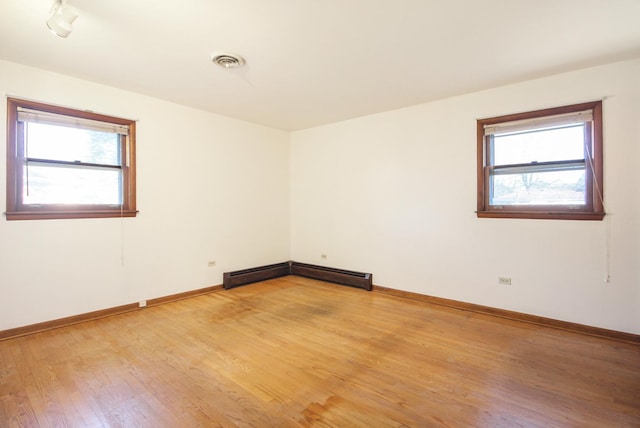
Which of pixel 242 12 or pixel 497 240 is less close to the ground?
pixel 242 12

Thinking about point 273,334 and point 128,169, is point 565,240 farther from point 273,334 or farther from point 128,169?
point 128,169

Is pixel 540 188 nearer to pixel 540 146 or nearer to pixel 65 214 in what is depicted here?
pixel 540 146

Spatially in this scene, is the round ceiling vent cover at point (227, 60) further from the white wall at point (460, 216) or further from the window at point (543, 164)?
the window at point (543, 164)

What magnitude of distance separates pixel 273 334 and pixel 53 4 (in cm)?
312

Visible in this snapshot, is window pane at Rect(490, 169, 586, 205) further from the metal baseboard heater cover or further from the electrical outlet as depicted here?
the metal baseboard heater cover

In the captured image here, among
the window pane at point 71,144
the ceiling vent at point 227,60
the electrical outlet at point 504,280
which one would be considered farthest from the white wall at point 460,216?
the window pane at point 71,144

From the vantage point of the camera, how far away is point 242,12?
2.14 m

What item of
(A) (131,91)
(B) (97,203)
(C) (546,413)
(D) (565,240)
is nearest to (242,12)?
(A) (131,91)

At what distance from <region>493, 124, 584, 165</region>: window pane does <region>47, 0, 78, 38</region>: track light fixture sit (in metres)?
4.18

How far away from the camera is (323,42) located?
2531 millimetres

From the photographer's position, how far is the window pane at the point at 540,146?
3.15 m

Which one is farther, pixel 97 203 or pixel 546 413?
pixel 97 203

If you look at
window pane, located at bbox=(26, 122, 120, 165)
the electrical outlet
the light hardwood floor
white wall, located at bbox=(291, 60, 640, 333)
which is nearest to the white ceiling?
white wall, located at bbox=(291, 60, 640, 333)

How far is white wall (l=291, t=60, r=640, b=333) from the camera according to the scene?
9.49 feet
